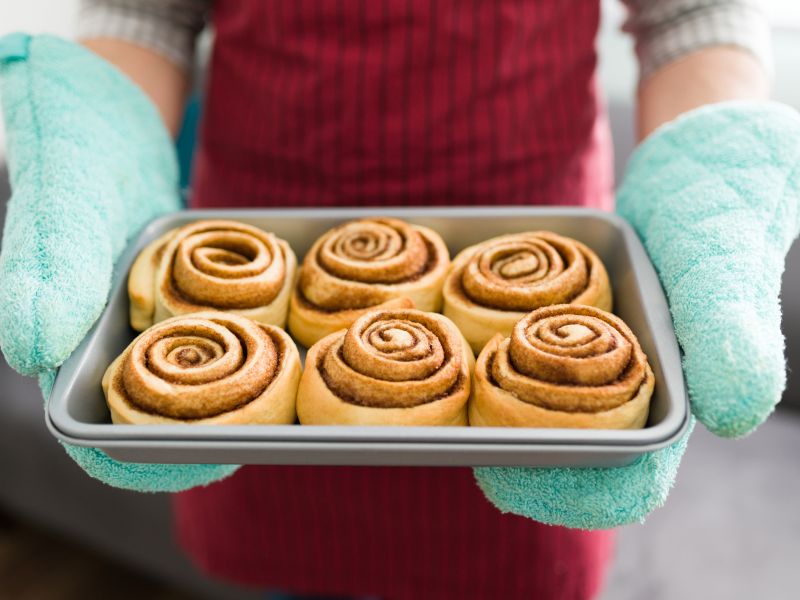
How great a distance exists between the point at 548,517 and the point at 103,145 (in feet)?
2.07

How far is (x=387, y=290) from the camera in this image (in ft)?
2.95

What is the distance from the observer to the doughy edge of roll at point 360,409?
75 centimetres

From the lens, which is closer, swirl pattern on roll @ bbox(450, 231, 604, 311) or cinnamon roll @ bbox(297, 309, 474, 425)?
cinnamon roll @ bbox(297, 309, 474, 425)

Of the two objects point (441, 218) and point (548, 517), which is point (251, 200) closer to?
point (441, 218)

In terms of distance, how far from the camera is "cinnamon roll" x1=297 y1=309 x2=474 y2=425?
0.75 metres

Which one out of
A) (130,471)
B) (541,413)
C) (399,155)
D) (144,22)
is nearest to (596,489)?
(541,413)

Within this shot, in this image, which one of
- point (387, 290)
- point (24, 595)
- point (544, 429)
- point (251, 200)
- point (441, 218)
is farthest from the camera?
point (24, 595)

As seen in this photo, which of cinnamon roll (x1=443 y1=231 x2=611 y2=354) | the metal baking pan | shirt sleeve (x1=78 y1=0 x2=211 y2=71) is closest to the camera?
the metal baking pan

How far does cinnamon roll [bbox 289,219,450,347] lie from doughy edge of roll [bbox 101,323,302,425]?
2.8 inches

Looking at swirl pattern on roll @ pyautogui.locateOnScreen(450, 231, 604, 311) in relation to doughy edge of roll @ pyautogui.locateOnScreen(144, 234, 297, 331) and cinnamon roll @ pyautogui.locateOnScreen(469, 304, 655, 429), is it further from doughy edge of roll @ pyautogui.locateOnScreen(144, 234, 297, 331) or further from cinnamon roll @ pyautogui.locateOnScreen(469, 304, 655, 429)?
doughy edge of roll @ pyautogui.locateOnScreen(144, 234, 297, 331)

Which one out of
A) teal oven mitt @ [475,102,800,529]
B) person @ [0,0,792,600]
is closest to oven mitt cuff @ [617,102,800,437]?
teal oven mitt @ [475,102,800,529]

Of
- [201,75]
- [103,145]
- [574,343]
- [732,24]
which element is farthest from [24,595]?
[732,24]

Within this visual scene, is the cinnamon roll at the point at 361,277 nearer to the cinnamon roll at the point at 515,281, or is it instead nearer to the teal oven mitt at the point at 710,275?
the cinnamon roll at the point at 515,281

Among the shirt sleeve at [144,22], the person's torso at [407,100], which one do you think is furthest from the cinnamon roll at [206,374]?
the shirt sleeve at [144,22]
